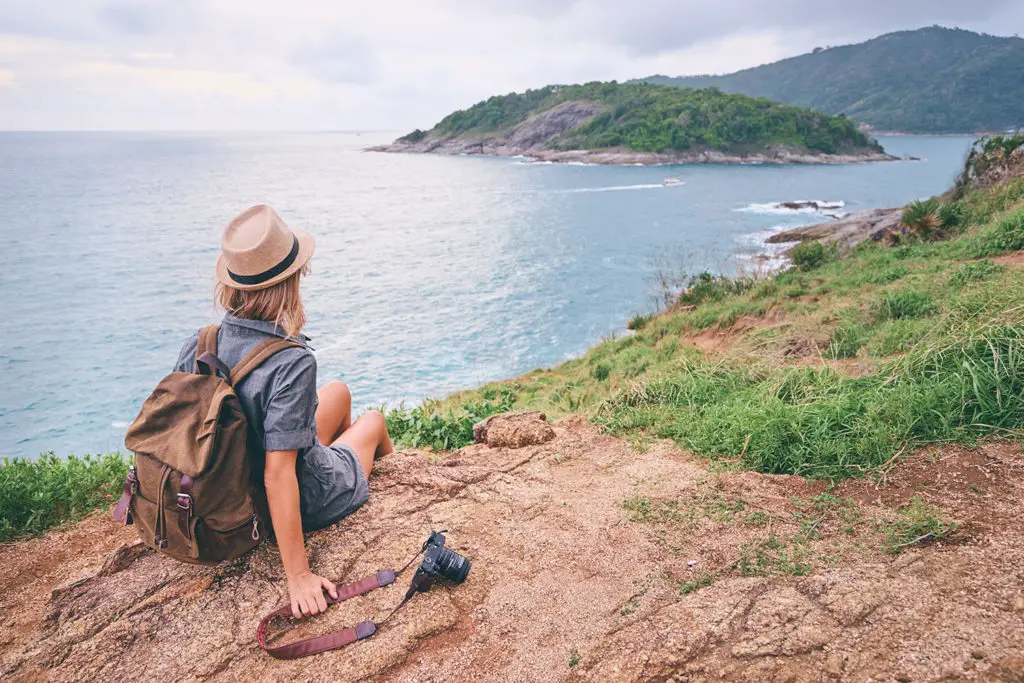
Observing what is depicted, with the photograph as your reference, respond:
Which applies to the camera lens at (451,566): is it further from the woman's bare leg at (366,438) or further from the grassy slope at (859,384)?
the grassy slope at (859,384)

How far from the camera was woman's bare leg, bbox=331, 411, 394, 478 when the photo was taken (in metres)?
3.61

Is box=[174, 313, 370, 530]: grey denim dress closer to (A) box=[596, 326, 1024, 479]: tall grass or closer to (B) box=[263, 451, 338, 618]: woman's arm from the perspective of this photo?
(B) box=[263, 451, 338, 618]: woman's arm

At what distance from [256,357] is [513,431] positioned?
110 inches

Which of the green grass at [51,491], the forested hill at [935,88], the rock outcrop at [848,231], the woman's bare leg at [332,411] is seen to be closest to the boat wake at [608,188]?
the rock outcrop at [848,231]

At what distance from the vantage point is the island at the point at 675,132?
3376 inches

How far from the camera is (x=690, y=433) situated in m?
4.64

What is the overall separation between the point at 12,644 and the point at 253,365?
192 cm

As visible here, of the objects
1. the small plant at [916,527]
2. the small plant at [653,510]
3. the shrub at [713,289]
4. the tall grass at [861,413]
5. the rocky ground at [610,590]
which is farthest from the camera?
the shrub at [713,289]

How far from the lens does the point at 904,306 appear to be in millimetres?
7461

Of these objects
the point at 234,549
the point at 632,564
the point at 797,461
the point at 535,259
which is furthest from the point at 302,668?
the point at 535,259

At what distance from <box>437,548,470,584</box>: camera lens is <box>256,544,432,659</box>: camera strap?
79 mm

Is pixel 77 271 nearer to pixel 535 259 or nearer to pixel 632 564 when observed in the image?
pixel 535 259

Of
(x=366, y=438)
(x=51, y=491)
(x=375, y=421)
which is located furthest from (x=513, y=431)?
(x=51, y=491)

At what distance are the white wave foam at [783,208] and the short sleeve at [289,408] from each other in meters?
44.4
